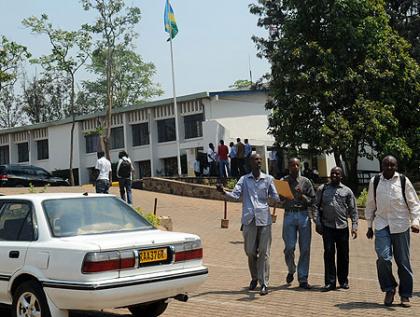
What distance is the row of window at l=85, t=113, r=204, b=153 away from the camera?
37.1 m

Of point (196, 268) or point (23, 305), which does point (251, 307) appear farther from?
point (23, 305)

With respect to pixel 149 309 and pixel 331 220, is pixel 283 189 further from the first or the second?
pixel 149 309

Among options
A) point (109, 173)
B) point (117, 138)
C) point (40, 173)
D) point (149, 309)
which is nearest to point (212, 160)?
point (40, 173)

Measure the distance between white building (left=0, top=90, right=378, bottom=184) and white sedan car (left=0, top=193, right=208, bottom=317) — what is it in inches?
1050

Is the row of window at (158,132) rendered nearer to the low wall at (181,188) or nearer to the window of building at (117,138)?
the window of building at (117,138)

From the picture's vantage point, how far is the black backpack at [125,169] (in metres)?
16.8

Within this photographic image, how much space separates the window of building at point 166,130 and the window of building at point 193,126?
4.02ft

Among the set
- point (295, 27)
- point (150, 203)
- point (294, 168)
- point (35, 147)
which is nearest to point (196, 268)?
point (294, 168)

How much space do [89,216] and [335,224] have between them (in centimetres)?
342

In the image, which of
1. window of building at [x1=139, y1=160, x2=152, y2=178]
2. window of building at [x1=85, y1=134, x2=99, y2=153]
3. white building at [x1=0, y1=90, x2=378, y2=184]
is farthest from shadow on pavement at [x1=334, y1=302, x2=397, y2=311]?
window of building at [x1=85, y1=134, x2=99, y2=153]

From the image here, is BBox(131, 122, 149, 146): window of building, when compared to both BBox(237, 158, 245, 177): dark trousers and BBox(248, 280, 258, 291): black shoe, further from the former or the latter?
BBox(248, 280, 258, 291): black shoe

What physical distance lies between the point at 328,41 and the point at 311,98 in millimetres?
2582

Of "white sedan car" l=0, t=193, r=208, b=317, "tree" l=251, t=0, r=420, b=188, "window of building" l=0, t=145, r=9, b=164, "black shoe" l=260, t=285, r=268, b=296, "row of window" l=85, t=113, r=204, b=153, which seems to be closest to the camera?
"white sedan car" l=0, t=193, r=208, b=317

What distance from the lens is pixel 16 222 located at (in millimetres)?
6629
